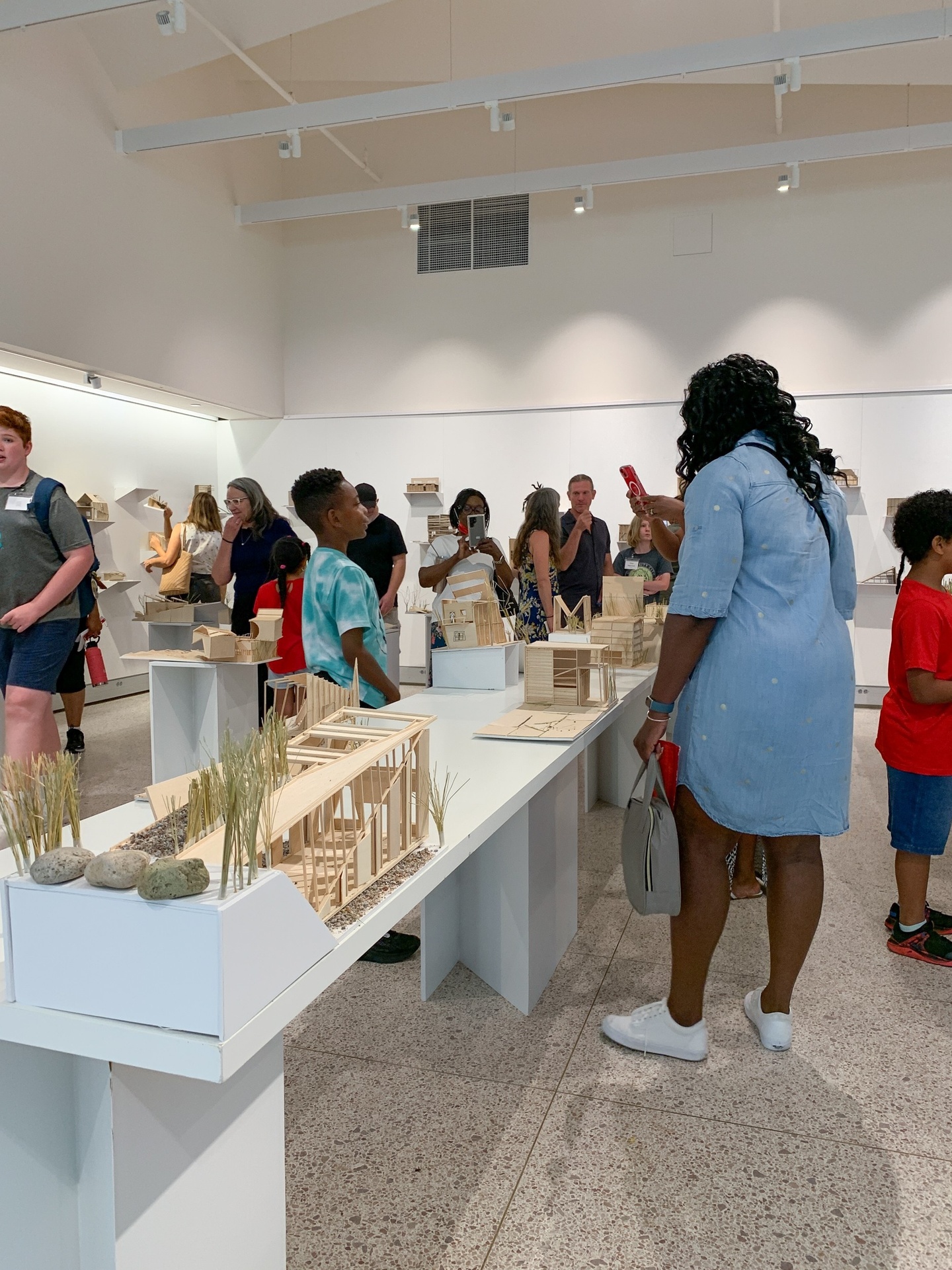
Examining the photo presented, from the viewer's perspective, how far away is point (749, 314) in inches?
297

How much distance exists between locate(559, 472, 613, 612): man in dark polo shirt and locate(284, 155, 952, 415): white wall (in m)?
2.77

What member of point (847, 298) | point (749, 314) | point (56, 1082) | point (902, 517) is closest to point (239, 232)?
point (749, 314)

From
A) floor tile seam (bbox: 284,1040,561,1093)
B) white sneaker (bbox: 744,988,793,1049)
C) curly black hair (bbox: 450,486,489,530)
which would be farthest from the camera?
curly black hair (bbox: 450,486,489,530)

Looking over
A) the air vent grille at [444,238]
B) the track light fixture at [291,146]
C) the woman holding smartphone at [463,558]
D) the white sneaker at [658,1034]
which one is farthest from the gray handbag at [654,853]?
the air vent grille at [444,238]

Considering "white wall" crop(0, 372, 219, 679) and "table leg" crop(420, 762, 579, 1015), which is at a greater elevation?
"white wall" crop(0, 372, 219, 679)

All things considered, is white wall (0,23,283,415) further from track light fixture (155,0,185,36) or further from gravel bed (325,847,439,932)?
gravel bed (325,847,439,932)

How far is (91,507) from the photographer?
7168 millimetres

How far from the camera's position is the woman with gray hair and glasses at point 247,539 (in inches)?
195

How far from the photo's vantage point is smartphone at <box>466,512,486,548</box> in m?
3.60

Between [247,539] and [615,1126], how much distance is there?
151 inches

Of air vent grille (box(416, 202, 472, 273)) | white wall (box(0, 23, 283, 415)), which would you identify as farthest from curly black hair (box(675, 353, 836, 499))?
air vent grille (box(416, 202, 472, 273))

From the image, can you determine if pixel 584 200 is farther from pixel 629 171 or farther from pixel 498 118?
pixel 498 118

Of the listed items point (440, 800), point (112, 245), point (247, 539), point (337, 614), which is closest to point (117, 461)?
point (112, 245)

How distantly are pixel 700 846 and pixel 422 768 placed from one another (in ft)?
2.67
